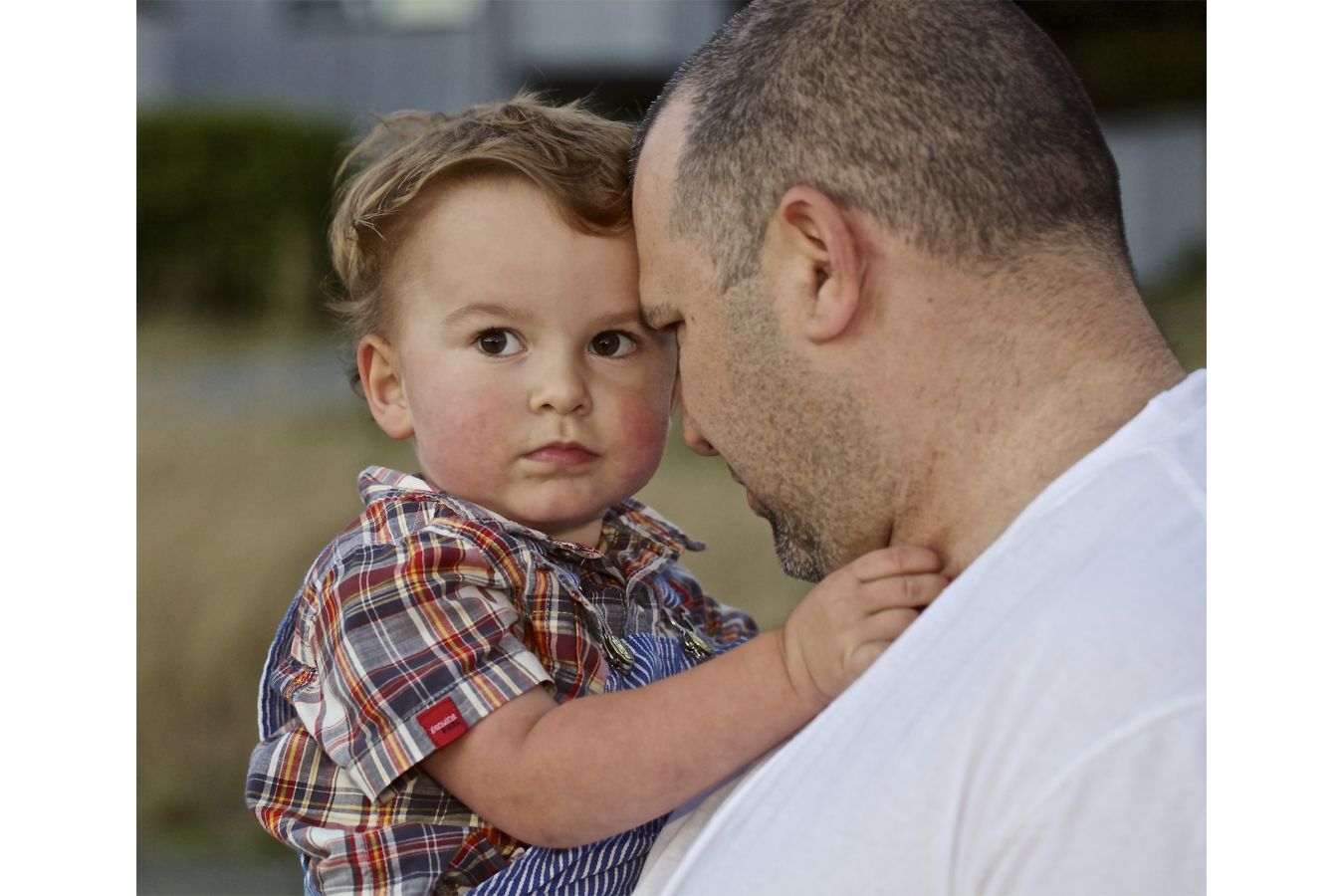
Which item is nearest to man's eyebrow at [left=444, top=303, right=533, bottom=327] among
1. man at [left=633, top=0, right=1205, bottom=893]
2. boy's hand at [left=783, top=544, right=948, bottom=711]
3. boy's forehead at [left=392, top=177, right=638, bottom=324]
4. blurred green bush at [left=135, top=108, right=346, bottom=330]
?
boy's forehead at [left=392, top=177, right=638, bottom=324]

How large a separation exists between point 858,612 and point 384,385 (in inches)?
39.1

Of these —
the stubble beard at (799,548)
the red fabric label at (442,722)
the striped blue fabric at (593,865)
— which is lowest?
the striped blue fabric at (593,865)

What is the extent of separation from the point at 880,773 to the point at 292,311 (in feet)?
11.0

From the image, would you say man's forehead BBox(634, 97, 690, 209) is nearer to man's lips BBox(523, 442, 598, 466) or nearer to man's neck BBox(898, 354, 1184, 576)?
man's lips BBox(523, 442, 598, 466)

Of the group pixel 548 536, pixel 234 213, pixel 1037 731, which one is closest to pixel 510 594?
pixel 548 536

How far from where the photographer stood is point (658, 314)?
6.19 feet

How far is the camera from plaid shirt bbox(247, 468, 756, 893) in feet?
6.11

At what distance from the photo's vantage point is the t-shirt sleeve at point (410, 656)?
1.85 m

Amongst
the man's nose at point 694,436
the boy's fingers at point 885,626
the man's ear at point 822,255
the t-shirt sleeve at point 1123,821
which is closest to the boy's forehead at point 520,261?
the man's nose at point 694,436

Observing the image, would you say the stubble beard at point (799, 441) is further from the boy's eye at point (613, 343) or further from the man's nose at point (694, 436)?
the boy's eye at point (613, 343)

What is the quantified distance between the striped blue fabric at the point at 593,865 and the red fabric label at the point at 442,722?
0.20 metres

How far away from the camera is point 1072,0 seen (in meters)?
2.77

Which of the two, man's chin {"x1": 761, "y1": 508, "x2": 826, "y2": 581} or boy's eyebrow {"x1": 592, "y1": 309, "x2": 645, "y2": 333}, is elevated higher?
boy's eyebrow {"x1": 592, "y1": 309, "x2": 645, "y2": 333}
